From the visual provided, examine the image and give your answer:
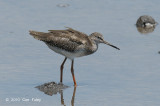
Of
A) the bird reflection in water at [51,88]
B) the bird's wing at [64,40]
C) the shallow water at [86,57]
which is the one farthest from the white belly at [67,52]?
the bird reflection in water at [51,88]

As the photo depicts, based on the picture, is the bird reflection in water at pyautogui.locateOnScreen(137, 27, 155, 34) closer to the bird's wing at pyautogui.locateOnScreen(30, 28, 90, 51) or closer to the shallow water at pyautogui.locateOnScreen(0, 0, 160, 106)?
the shallow water at pyautogui.locateOnScreen(0, 0, 160, 106)

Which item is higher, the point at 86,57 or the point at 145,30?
the point at 145,30

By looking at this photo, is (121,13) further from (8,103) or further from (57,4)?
(8,103)

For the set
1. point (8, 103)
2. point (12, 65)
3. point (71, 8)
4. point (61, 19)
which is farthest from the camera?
point (71, 8)

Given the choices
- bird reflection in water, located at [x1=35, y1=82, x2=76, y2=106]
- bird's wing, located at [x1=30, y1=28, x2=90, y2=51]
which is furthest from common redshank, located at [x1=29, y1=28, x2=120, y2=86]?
bird reflection in water, located at [x1=35, y1=82, x2=76, y2=106]

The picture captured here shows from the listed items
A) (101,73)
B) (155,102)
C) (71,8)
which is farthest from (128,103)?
(71,8)

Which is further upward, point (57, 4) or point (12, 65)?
point (57, 4)

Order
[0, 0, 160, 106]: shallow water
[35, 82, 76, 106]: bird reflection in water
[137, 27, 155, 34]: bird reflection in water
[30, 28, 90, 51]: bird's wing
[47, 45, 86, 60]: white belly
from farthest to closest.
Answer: [137, 27, 155, 34]: bird reflection in water
[47, 45, 86, 60]: white belly
[30, 28, 90, 51]: bird's wing
[35, 82, 76, 106]: bird reflection in water
[0, 0, 160, 106]: shallow water

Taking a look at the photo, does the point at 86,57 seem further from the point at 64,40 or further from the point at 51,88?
the point at 51,88

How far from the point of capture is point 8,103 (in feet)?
41.9

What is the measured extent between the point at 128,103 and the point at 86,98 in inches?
38.1

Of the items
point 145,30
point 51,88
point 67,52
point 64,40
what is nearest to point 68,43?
point 64,40

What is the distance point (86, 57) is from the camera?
645 inches

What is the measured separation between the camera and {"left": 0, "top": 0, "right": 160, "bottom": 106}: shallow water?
13477 millimetres
